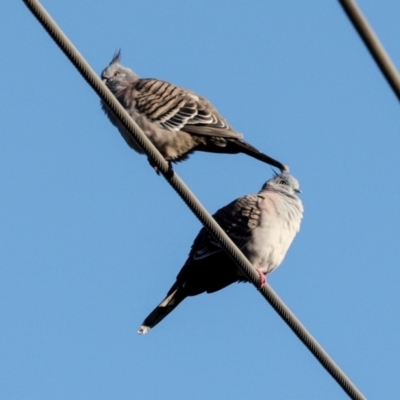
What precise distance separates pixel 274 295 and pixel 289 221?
331cm

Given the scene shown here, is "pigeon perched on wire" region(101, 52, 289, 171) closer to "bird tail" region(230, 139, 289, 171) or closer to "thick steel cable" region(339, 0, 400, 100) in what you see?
"bird tail" region(230, 139, 289, 171)

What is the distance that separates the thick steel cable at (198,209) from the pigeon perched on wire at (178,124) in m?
1.76

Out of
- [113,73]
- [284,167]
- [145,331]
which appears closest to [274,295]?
[284,167]

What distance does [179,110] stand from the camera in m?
6.94

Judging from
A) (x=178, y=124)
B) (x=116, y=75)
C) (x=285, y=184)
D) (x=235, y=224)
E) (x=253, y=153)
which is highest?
(x=116, y=75)

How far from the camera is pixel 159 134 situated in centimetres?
684

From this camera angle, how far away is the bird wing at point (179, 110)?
6.72 m

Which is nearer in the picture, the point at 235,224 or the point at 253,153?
the point at 253,153

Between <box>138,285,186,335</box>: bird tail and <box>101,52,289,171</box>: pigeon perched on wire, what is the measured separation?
147 cm

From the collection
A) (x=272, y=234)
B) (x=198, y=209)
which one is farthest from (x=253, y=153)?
(x=198, y=209)

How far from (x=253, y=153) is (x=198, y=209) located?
2.02m

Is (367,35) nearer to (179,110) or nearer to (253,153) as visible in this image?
(253,153)

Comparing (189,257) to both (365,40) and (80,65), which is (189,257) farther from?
(365,40)

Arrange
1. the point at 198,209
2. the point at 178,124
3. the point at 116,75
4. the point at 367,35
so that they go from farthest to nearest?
the point at 116,75 < the point at 178,124 < the point at 198,209 < the point at 367,35
